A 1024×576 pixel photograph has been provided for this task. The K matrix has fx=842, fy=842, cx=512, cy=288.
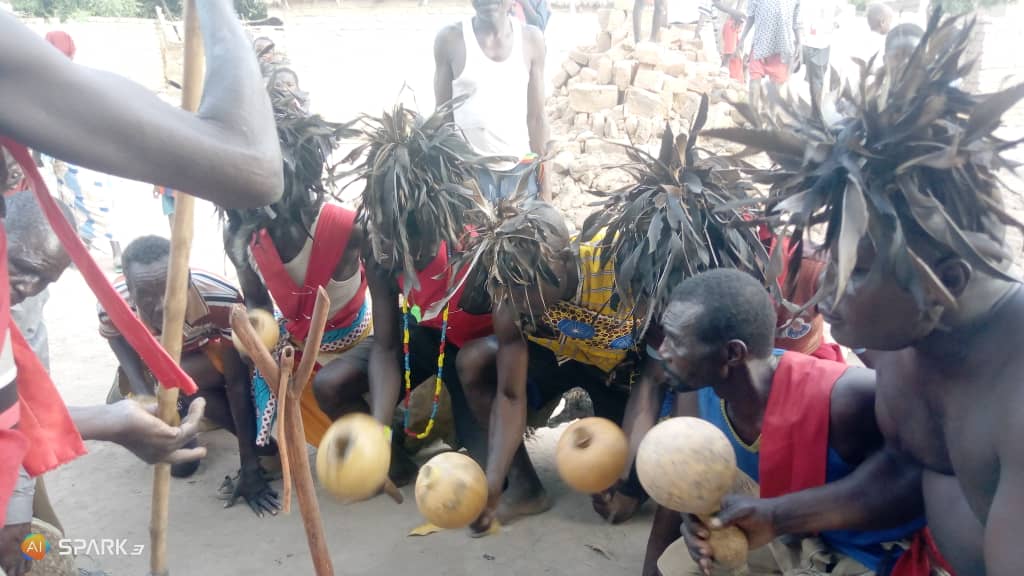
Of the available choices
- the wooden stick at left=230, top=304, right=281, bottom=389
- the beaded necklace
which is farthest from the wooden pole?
the beaded necklace

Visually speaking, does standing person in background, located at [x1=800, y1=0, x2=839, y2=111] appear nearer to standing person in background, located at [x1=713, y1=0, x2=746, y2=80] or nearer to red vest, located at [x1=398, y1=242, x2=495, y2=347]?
standing person in background, located at [x1=713, y1=0, x2=746, y2=80]

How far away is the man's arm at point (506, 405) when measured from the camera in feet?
11.0

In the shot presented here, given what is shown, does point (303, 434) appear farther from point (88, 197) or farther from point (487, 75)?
point (88, 197)

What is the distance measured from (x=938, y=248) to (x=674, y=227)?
3.62 ft

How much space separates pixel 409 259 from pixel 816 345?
168 centimetres

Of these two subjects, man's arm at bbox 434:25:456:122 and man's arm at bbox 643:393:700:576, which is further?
man's arm at bbox 434:25:456:122

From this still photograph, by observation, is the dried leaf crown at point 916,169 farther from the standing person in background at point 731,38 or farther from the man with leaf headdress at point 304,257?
the standing person in background at point 731,38

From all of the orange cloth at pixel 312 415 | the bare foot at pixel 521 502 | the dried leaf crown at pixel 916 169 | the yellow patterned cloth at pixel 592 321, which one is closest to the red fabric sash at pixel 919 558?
the dried leaf crown at pixel 916 169

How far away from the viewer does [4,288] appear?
1443 millimetres

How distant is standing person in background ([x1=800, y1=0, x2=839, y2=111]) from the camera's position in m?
2.13

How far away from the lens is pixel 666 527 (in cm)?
291

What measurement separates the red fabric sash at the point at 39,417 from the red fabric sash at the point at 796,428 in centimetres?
185

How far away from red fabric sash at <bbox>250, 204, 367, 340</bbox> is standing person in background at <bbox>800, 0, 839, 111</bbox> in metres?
2.03

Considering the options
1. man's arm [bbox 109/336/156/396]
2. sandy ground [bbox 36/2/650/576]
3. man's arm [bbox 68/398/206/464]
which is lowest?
sandy ground [bbox 36/2/650/576]
